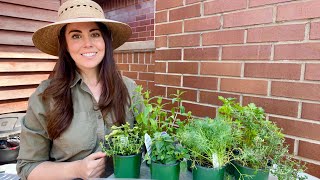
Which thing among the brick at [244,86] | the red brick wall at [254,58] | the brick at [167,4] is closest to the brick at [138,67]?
the red brick wall at [254,58]

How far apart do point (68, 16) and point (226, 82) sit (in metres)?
0.93

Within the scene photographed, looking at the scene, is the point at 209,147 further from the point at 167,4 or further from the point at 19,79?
the point at 19,79

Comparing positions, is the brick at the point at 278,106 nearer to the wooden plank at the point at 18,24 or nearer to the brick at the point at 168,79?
the brick at the point at 168,79

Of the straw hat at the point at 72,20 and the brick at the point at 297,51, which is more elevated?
the straw hat at the point at 72,20

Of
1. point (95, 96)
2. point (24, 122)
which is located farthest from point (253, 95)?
point (24, 122)

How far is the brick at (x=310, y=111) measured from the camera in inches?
41.4

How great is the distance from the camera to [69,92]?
3.96 feet

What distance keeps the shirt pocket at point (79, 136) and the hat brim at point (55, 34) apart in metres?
0.47

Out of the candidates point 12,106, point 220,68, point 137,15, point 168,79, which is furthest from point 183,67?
point 137,15

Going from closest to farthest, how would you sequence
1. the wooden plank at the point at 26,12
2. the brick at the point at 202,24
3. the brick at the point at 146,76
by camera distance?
the brick at the point at 202,24, the brick at the point at 146,76, the wooden plank at the point at 26,12

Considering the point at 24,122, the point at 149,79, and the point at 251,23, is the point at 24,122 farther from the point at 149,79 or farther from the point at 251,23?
the point at 251,23

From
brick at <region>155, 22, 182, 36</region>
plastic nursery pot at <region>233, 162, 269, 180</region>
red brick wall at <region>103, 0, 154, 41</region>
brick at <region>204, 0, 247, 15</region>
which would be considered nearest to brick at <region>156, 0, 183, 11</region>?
brick at <region>155, 22, 182, 36</region>

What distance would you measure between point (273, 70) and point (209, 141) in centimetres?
63

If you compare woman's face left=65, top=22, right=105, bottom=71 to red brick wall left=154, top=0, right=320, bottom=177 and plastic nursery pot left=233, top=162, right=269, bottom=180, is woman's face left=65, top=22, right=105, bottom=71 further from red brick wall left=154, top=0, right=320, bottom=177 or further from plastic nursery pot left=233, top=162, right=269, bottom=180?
plastic nursery pot left=233, top=162, right=269, bottom=180
